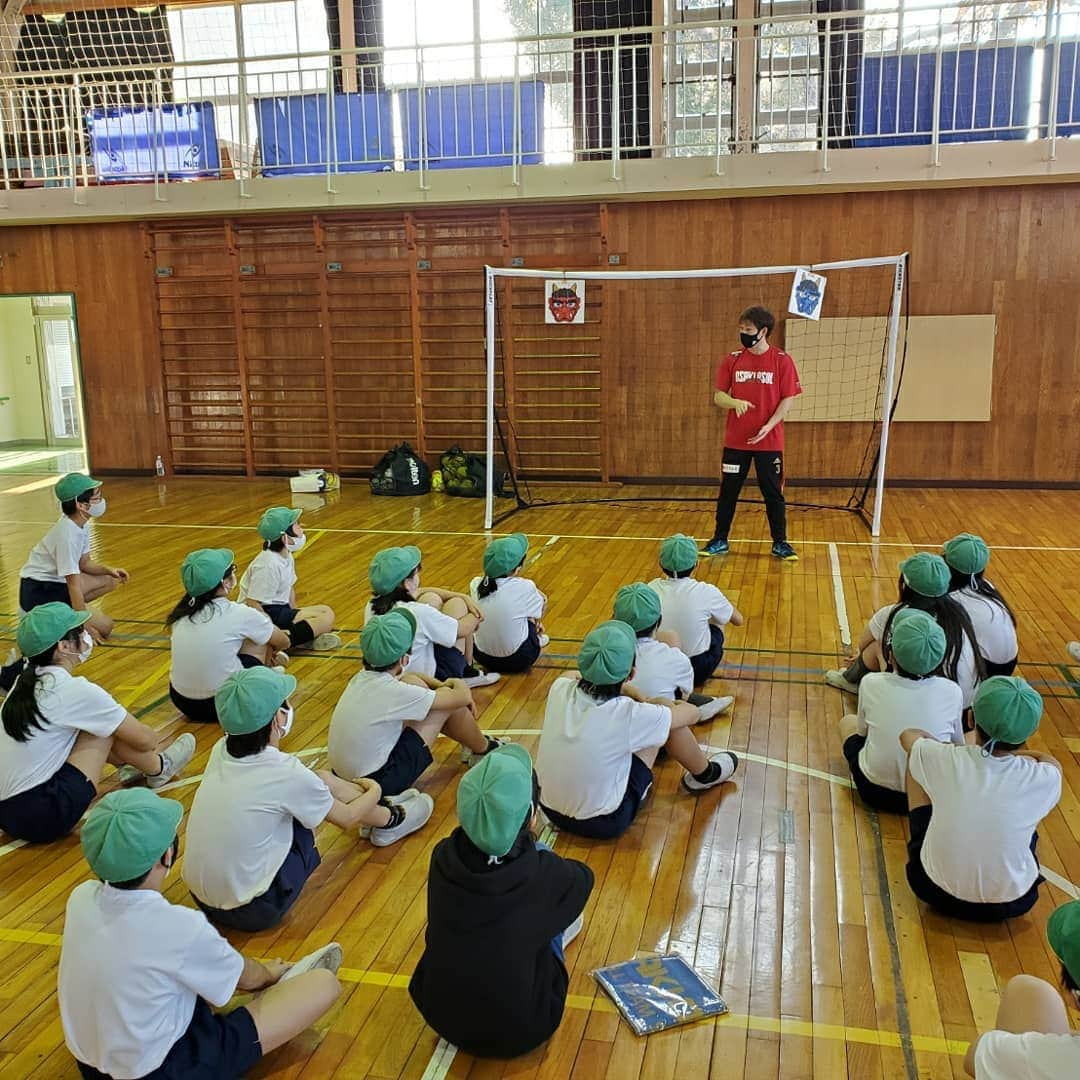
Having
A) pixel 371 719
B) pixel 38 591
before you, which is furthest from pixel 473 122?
pixel 371 719

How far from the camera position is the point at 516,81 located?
936 cm

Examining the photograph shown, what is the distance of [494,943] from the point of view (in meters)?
2.03

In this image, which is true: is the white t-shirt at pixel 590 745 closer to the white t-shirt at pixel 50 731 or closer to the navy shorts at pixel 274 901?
the navy shorts at pixel 274 901

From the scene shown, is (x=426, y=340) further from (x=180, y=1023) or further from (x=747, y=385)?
(x=180, y=1023)

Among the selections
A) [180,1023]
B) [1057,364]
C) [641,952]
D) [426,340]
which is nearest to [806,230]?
[1057,364]

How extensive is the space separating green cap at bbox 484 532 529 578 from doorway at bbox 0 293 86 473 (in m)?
11.6

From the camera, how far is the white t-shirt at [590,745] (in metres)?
2.97

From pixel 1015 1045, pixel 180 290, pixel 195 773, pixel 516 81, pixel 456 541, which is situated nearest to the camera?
pixel 1015 1045

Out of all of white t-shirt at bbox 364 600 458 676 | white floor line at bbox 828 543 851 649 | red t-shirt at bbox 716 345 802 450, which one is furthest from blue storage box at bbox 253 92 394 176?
white t-shirt at bbox 364 600 458 676

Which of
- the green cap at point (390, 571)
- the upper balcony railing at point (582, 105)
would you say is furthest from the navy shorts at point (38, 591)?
the upper balcony railing at point (582, 105)

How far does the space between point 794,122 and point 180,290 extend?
7.28 m

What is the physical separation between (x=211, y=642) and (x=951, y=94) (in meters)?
8.92

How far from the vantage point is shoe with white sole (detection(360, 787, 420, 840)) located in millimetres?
3201

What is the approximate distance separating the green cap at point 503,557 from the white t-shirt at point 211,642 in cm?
107
